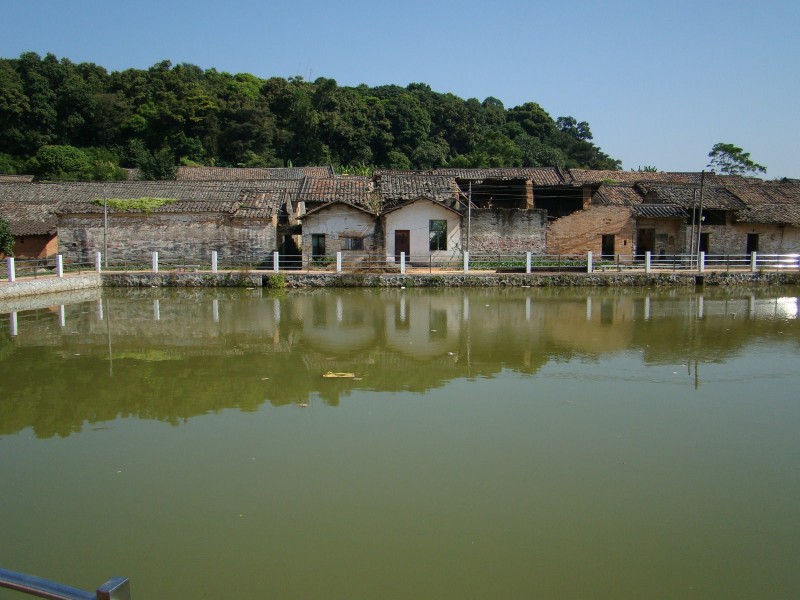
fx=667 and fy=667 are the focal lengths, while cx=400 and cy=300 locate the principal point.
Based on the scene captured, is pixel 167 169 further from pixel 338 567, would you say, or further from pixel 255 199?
pixel 338 567

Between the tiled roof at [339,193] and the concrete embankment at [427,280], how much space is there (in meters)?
4.17

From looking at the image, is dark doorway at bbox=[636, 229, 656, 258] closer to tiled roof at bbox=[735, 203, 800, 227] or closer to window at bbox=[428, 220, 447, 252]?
tiled roof at bbox=[735, 203, 800, 227]

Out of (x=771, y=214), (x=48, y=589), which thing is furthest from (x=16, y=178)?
(x=48, y=589)

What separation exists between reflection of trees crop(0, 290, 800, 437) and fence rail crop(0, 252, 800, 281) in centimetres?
411

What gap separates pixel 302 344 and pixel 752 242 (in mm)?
21967

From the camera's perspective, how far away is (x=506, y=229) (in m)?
25.7

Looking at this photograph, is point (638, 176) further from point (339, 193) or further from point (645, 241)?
point (339, 193)

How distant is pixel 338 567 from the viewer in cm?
444

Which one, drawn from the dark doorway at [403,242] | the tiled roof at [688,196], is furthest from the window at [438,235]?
the tiled roof at [688,196]

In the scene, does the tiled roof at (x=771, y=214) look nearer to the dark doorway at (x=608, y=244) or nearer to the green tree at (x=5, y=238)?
the dark doorway at (x=608, y=244)

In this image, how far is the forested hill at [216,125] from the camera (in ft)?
140

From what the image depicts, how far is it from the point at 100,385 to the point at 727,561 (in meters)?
7.69

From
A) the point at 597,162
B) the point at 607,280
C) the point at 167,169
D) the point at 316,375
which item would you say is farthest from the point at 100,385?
the point at 597,162

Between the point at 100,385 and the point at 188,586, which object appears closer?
the point at 188,586
